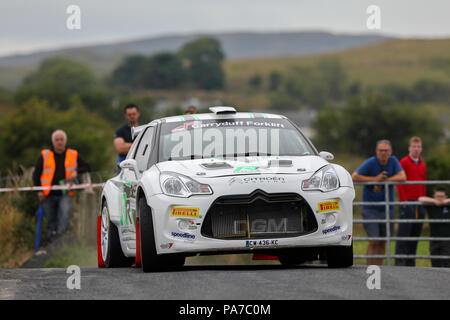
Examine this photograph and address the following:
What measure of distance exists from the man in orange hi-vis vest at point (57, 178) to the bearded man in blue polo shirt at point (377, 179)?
5.15 meters

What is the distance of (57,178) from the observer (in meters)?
17.1

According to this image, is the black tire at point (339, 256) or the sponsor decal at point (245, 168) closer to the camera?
the sponsor decal at point (245, 168)

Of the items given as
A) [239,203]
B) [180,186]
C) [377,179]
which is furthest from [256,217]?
[377,179]

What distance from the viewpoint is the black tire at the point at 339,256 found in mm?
9719

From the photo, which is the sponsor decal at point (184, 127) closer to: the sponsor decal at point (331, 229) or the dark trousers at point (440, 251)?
the sponsor decal at point (331, 229)

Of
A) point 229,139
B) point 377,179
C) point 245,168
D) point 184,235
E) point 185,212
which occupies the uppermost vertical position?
point 229,139

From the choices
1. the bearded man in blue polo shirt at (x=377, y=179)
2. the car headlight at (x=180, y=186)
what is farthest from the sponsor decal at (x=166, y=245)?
the bearded man in blue polo shirt at (x=377, y=179)

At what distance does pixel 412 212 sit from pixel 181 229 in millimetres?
6918

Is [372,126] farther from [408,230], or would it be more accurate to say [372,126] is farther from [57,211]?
[408,230]

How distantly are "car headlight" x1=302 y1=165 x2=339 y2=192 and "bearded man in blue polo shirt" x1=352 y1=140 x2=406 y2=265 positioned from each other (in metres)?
5.42

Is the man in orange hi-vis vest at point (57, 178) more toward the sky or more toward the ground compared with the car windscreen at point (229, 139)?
more toward the ground

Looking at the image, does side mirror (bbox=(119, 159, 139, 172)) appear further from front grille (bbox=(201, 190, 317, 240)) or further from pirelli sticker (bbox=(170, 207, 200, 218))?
front grille (bbox=(201, 190, 317, 240))

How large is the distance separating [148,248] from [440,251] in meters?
6.68

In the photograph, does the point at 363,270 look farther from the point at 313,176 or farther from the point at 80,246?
the point at 80,246
